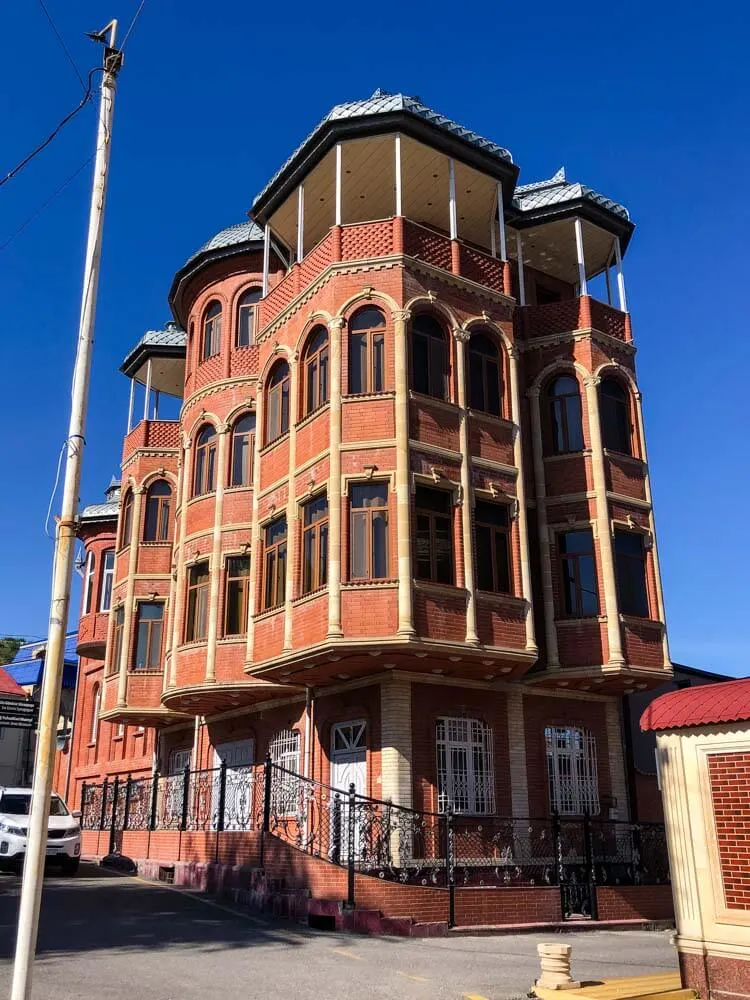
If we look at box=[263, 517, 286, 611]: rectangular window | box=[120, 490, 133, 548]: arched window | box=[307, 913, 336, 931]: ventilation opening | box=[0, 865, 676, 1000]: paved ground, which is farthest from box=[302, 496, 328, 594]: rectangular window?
box=[120, 490, 133, 548]: arched window

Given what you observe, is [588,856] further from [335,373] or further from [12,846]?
[12,846]

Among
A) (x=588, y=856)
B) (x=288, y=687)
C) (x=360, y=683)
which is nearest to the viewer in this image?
(x=588, y=856)

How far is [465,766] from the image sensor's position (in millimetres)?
17734

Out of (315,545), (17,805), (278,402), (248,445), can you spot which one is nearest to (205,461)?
(248,445)

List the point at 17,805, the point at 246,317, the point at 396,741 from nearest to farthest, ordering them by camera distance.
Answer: the point at 396,741
the point at 17,805
the point at 246,317

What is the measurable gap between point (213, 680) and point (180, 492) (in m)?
5.76

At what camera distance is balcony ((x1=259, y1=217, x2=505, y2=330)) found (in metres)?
18.7

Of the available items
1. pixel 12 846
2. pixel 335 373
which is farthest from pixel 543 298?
pixel 12 846

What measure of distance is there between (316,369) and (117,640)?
12.1 m

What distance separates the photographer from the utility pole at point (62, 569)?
21.9 feet

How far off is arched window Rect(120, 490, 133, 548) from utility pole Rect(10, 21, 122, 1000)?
65.2 feet

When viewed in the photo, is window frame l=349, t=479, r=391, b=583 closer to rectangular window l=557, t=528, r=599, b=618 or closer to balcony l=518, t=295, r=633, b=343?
rectangular window l=557, t=528, r=599, b=618

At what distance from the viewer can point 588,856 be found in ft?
54.0

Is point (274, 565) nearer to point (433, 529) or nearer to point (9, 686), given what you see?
point (433, 529)
